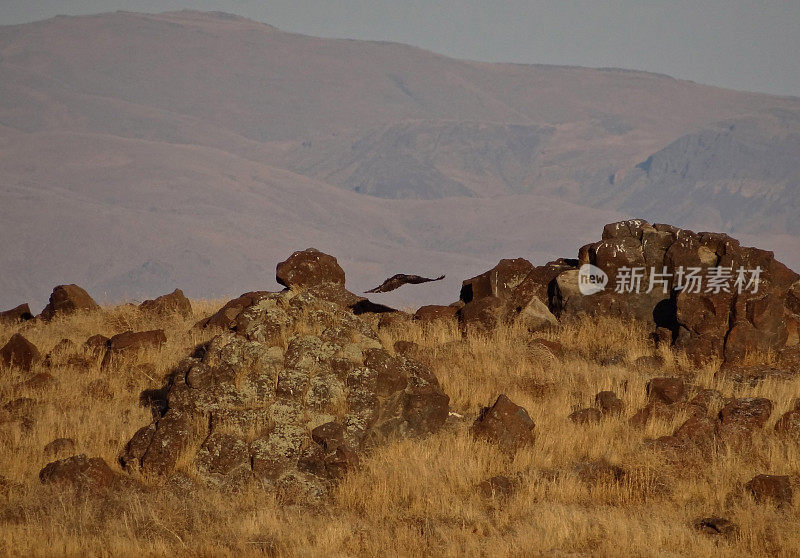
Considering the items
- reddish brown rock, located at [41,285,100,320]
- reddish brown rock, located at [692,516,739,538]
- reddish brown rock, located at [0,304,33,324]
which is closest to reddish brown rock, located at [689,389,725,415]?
reddish brown rock, located at [692,516,739,538]

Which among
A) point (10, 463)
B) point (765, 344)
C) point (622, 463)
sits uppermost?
point (765, 344)

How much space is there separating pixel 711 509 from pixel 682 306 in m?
6.35

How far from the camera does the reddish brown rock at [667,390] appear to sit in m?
13.3

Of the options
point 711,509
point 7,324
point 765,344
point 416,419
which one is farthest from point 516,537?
point 7,324

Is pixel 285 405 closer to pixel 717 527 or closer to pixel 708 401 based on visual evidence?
pixel 717 527

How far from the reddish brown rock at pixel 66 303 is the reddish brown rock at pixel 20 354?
3995mm

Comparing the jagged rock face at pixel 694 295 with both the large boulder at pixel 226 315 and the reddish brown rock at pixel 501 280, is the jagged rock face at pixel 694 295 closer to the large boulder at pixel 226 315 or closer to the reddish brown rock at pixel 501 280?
the reddish brown rock at pixel 501 280

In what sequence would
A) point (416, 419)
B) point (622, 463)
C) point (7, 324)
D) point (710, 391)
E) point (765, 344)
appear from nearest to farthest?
point (622, 463), point (416, 419), point (710, 391), point (765, 344), point (7, 324)

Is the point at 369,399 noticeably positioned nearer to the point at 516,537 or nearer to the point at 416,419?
the point at 416,419

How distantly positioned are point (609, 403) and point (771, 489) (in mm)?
3042

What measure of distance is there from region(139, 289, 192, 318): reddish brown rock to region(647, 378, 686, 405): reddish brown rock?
9.83m

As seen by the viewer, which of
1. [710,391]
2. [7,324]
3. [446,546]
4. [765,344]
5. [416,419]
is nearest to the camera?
[446,546]

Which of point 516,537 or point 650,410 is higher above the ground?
point 650,410

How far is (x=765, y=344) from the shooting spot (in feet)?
51.4
